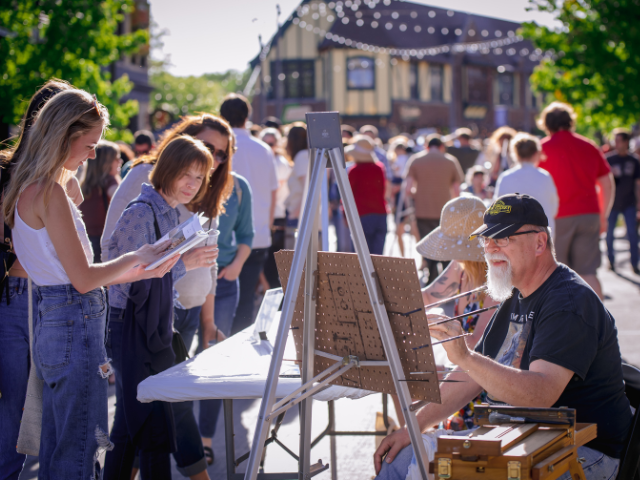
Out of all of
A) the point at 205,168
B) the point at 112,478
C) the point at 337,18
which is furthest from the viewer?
the point at 337,18

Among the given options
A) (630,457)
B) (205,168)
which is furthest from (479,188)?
(630,457)

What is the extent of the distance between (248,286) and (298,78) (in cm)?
3546

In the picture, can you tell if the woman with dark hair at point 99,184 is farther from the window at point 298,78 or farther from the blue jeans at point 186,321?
the window at point 298,78

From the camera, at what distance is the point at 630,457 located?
2.32m

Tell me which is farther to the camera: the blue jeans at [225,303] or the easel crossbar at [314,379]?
the blue jeans at [225,303]

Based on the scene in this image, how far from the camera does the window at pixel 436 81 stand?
139 feet

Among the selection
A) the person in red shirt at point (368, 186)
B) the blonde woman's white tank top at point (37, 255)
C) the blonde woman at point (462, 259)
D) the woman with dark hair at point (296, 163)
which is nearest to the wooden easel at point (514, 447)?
the blonde woman at point (462, 259)

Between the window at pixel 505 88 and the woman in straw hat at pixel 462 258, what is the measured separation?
149 feet

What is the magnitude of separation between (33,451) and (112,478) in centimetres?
48

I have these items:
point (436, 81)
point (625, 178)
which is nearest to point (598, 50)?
point (625, 178)

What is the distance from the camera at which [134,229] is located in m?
3.09

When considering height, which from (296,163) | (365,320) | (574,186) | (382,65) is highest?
(382,65)

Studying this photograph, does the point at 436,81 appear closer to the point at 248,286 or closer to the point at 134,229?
the point at 248,286

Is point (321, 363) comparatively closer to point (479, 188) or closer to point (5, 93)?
point (479, 188)
